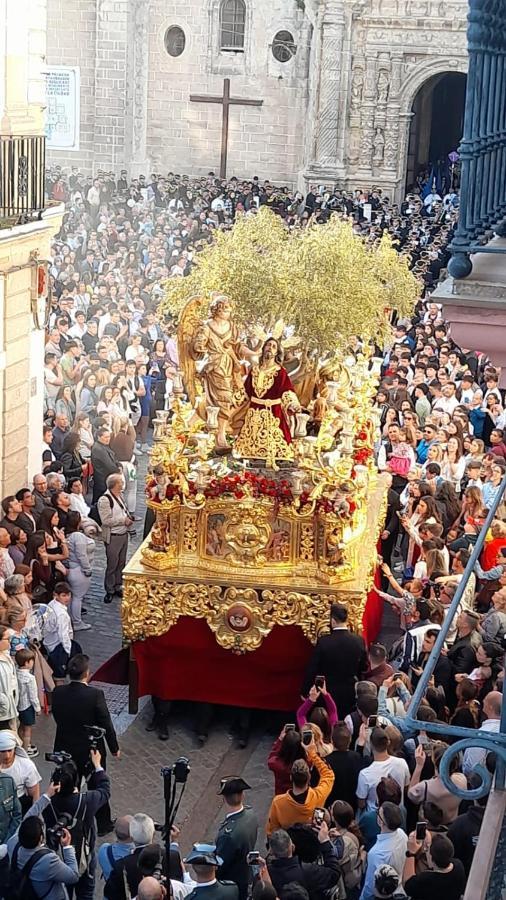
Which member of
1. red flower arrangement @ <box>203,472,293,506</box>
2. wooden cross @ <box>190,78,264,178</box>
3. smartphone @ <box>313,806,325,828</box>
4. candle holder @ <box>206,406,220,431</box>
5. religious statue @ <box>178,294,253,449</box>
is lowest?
smartphone @ <box>313,806,325,828</box>

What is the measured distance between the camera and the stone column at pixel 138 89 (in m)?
41.0

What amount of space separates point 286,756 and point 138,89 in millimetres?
34675

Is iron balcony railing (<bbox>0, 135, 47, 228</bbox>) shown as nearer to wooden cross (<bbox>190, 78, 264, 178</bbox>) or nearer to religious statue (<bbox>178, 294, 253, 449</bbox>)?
religious statue (<bbox>178, 294, 253, 449</bbox>)

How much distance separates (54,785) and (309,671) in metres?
2.96

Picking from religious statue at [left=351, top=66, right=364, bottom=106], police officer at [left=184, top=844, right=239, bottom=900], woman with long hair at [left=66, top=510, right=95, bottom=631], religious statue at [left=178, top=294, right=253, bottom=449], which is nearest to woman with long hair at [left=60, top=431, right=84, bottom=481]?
woman with long hair at [left=66, top=510, right=95, bottom=631]

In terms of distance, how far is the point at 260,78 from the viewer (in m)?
41.6

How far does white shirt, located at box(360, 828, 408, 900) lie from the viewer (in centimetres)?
808

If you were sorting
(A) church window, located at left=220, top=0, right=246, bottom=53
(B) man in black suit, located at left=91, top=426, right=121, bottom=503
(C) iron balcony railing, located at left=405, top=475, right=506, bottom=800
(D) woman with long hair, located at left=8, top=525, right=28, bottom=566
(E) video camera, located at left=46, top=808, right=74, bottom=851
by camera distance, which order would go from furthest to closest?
(A) church window, located at left=220, top=0, right=246, bottom=53, (B) man in black suit, located at left=91, top=426, right=121, bottom=503, (D) woman with long hair, located at left=8, top=525, right=28, bottom=566, (E) video camera, located at left=46, top=808, right=74, bottom=851, (C) iron balcony railing, located at left=405, top=475, right=506, bottom=800

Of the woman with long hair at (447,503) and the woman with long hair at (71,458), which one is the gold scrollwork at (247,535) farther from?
the woman with long hair at (71,458)

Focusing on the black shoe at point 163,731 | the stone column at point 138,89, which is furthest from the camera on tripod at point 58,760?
the stone column at point 138,89

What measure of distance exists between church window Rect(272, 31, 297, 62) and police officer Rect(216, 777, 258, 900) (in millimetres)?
34813

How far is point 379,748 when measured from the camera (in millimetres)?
Result: 9172

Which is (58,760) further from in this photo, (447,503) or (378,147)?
(378,147)

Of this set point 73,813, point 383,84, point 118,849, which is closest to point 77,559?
point 73,813
